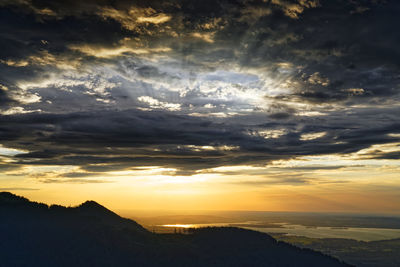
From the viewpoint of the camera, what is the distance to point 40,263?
197375 mm

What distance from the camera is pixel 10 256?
19888 centimetres

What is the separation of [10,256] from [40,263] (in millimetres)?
20232
